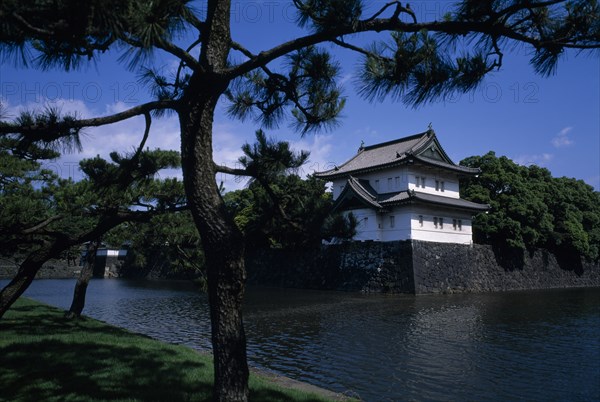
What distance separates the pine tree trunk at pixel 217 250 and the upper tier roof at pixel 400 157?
66.8ft

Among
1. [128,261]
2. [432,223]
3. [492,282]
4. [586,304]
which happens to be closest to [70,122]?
[586,304]

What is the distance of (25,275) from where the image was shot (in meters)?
4.01

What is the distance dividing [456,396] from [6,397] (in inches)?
212

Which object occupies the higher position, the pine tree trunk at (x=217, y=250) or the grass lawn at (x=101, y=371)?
the pine tree trunk at (x=217, y=250)

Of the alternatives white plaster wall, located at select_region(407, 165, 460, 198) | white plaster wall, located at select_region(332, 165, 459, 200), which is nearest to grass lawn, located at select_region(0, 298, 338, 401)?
white plaster wall, located at select_region(332, 165, 459, 200)

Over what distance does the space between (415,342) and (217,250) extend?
8.01m

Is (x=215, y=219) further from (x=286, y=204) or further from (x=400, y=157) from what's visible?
(x=400, y=157)

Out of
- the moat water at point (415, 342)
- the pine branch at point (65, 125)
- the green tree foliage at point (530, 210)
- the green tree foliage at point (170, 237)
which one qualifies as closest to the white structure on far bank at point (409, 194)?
the green tree foliage at point (530, 210)

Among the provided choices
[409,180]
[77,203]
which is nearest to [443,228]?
[409,180]

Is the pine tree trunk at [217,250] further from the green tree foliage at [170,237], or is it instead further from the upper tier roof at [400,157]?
A: the upper tier roof at [400,157]

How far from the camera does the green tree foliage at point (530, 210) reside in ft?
84.4

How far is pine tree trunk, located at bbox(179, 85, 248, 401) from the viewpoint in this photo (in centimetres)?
304

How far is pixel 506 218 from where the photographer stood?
25750 mm

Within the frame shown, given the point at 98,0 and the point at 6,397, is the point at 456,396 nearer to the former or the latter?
the point at 6,397
